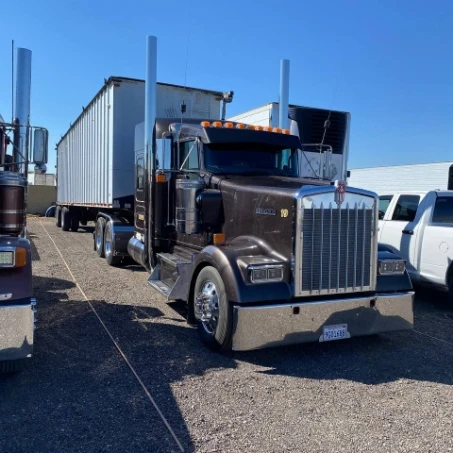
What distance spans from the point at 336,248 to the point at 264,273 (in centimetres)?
83

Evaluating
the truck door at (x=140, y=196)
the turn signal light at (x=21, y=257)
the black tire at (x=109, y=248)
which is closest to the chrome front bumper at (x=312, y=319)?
the turn signal light at (x=21, y=257)

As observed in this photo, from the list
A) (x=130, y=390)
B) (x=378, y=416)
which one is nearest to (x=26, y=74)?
(x=130, y=390)

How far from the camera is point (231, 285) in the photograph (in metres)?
4.45

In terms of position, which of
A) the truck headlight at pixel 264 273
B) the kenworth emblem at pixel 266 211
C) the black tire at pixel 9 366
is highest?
the kenworth emblem at pixel 266 211

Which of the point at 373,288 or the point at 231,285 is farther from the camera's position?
the point at 373,288

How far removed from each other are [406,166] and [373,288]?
30155 millimetres

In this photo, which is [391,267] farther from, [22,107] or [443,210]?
[22,107]

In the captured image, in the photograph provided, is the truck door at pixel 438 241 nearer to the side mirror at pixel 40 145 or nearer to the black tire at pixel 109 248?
the side mirror at pixel 40 145

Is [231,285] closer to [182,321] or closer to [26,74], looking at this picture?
[182,321]

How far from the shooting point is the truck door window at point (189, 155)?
6.14 meters

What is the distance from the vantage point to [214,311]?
4852mm

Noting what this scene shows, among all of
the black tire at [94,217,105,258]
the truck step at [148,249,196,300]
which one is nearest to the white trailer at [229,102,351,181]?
the black tire at [94,217,105,258]

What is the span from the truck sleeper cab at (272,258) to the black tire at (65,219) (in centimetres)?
1274

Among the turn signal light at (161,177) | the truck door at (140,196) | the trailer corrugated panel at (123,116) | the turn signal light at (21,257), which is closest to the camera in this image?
the turn signal light at (21,257)
